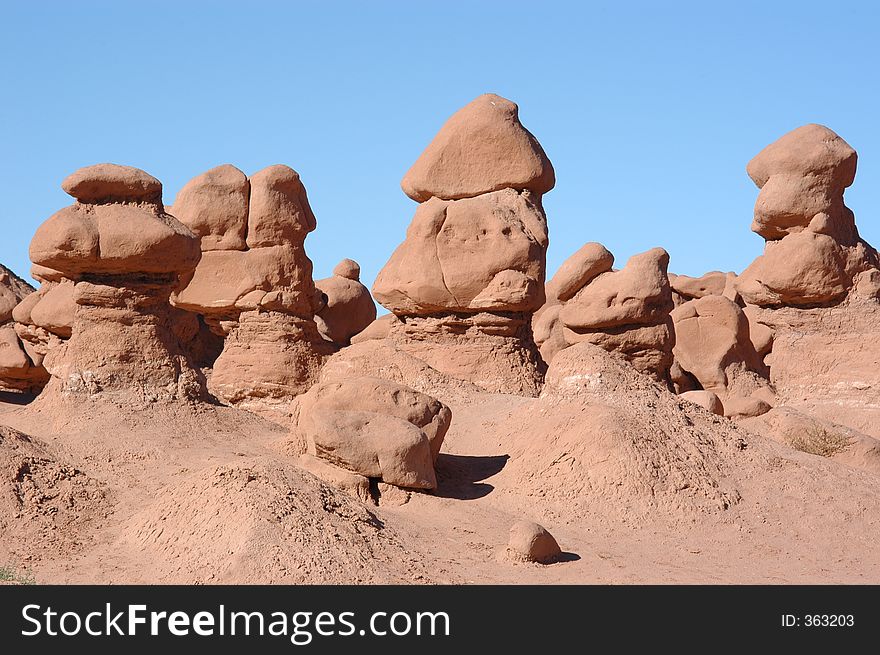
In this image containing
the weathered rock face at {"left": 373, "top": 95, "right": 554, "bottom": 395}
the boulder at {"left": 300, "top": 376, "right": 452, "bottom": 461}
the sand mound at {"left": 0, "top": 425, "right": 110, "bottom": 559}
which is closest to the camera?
the sand mound at {"left": 0, "top": 425, "right": 110, "bottom": 559}

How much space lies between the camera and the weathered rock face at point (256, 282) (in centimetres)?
1816

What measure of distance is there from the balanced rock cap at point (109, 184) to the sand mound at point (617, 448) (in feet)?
14.7

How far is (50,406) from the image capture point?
43.2ft

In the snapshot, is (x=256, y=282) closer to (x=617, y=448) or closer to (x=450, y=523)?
(x=617, y=448)

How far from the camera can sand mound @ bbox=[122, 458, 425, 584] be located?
8.65 metres

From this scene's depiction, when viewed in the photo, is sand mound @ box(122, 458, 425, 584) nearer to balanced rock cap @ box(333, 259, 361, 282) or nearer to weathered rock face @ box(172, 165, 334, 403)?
weathered rock face @ box(172, 165, 334, 403)

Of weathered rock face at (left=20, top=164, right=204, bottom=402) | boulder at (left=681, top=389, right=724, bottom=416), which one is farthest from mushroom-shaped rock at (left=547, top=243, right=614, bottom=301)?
weathered rock face at (left=20, top=164, right=204, bottom=402)

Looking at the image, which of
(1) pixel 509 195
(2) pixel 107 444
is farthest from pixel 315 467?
(1) pixel 509 195

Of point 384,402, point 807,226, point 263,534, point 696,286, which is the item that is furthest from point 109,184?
point 696,286

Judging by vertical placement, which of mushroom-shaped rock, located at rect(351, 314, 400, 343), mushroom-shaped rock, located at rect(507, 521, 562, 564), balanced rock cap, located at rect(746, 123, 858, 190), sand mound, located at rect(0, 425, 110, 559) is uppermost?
balanced rock cap, located at rect(746, 123, 858, 190)

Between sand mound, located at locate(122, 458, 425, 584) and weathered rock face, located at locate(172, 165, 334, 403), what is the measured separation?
313 inches

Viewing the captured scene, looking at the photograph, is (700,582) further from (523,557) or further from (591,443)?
(591,443)

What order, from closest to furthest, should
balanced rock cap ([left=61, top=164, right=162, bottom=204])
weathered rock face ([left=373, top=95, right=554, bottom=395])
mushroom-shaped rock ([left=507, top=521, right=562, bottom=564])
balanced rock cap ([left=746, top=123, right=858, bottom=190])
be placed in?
mushroom-shaped rock ([left=507, top=521, right=562, bottom=564]) → balanced rock cap ([left=61, top=164, right=162, bottom=204]) → weathered rock face ([left=373, top=95, right=554, bottom=395]) → balanced rock cap ([left=746, top=123, right=858, bottom=190])

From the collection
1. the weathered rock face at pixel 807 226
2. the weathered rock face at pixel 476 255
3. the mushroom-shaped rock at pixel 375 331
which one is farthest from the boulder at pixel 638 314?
the mushroom-shaped rock at pixel 375 331
